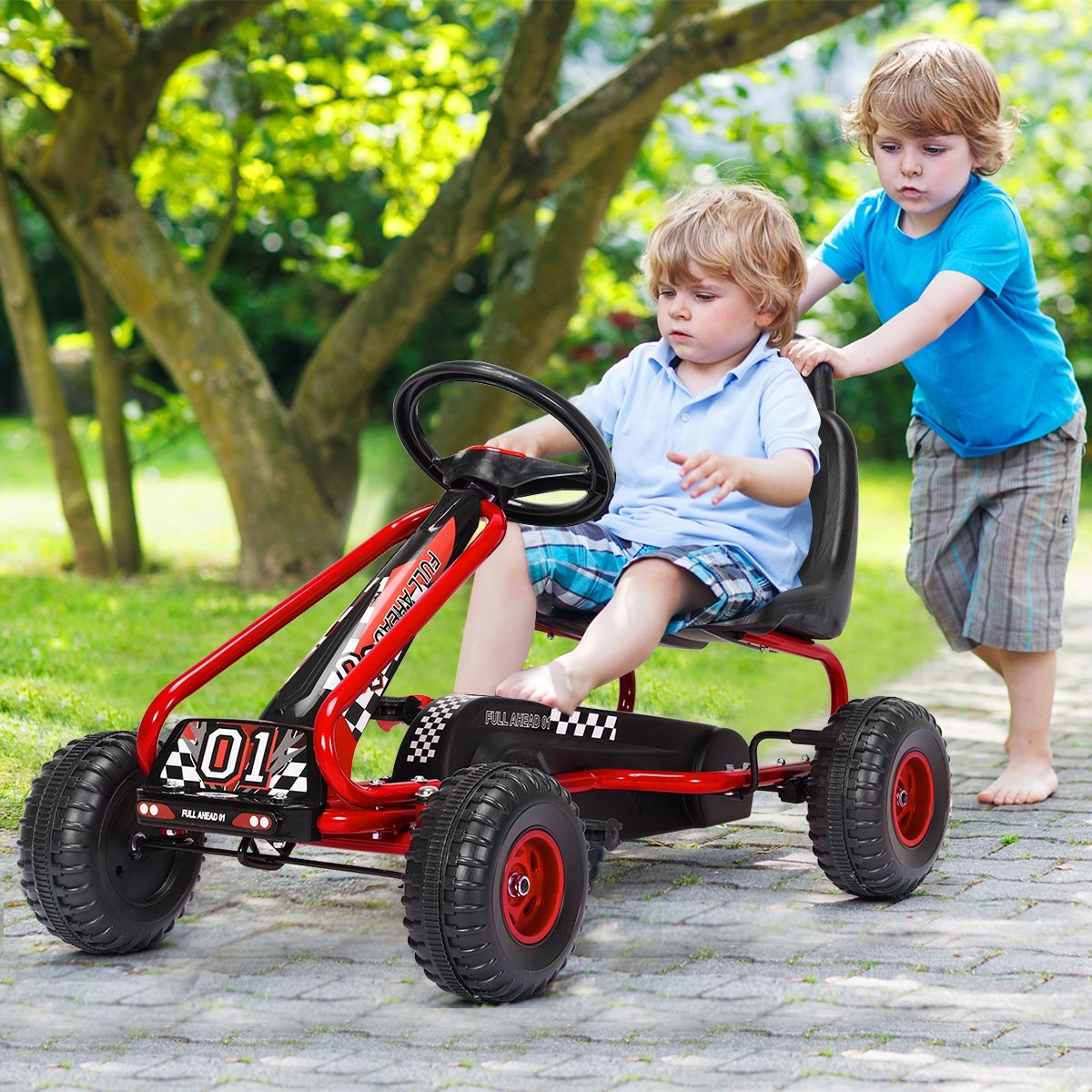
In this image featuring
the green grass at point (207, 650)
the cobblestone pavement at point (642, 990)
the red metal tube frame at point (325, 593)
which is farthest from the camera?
the green grass at point (207, 650)

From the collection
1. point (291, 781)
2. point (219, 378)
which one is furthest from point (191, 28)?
point (291, 781)

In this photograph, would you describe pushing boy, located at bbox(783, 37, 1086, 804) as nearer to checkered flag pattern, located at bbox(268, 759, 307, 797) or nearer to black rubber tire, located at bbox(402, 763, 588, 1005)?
black rubber tire, located at bbox(402, 763, 588, 1005)

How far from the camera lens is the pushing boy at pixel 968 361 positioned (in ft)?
11.5

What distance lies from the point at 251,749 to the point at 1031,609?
6.78ft

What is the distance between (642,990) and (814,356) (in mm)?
1327

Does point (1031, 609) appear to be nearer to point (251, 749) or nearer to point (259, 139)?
point (251, 749)

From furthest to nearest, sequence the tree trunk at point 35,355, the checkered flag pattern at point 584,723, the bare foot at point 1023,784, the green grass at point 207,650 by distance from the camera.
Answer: the tree trunk at point 35,355, the green grass at point 207,650, the bare foot at point 1023,784, the checkered flag pattern at point 584,723

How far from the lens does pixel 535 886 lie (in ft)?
9.04

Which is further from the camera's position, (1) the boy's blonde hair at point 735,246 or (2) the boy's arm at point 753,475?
(1) the boy's blonde hair at point 735,246

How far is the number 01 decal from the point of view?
271cm

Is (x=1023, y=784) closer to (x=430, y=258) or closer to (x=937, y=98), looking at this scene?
(x=937, y=98)

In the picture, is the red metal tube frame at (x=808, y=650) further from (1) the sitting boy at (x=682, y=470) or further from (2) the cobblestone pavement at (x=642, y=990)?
(2) the cobblestone pavement at (x=642, y=990)

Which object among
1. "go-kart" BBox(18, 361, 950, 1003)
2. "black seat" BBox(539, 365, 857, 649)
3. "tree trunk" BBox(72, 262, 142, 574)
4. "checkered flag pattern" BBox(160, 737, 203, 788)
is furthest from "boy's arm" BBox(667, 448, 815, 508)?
"tree trunk" BBox(72, 262, 142, 574)

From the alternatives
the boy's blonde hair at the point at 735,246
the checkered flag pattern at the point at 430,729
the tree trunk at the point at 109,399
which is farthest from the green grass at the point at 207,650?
the boy's blonde hair at the point at 735,246
